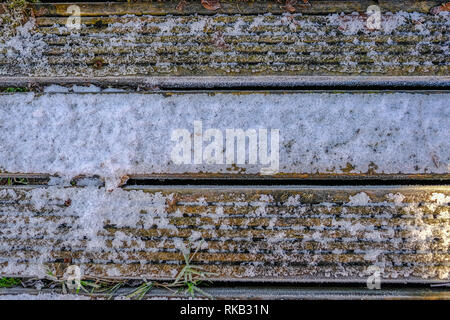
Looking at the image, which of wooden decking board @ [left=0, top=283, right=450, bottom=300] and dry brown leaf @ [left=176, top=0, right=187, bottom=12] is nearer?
wooden decking board @ [left=0, top=283, right=450, bottom=300]

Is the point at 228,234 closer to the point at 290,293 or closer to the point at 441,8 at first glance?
the point at 290,293

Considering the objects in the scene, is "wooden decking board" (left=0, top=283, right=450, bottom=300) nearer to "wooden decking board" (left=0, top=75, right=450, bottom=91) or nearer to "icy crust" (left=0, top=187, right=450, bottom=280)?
"icy crust" (left=0, top=187, right=450, bottom=280)

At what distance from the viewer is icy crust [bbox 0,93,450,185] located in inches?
51.0

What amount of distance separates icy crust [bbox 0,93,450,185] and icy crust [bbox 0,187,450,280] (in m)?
0.13

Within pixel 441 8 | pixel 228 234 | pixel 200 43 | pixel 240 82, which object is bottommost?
pixel 228 234

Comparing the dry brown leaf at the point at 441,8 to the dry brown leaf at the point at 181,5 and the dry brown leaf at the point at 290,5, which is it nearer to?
the dry brown leaf at the point at 290,5

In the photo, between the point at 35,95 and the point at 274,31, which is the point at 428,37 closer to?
the point at 274,31

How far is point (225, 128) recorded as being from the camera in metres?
1.32

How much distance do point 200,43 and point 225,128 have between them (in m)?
0.39

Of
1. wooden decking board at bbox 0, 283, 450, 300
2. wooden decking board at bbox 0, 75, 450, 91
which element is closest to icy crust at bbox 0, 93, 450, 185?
wooden decking board at bbox 0, 75, 450, 91

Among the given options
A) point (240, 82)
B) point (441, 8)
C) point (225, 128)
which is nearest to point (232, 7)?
point (240, 82)

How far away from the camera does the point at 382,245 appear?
1281mm

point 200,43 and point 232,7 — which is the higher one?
point 232,7

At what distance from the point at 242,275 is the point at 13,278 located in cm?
98
